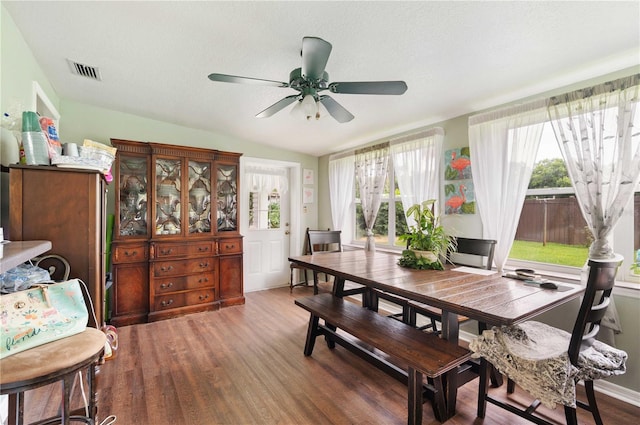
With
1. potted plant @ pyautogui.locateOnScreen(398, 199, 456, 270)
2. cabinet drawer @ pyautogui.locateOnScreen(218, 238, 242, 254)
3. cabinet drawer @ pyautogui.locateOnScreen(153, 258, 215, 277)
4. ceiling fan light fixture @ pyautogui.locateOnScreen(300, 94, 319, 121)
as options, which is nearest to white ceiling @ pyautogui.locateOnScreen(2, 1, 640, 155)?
ceiling fan light fixture @ pyautogui.locateOnScreen(300, 94, 319, 121)

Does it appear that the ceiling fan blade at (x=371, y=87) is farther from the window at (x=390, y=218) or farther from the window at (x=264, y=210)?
the window at (x=264, y=210)

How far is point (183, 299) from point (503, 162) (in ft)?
A: 12.6

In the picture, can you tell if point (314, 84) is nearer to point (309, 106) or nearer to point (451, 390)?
point (309, 106)

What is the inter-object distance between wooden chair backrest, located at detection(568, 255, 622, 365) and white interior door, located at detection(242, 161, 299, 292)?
3.88 m

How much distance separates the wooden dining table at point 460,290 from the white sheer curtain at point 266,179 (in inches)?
95.0

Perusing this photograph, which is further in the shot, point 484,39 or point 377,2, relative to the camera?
point 484,39

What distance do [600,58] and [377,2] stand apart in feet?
5.51

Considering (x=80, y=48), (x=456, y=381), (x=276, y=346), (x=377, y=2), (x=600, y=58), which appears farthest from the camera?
(x=276, y=346)

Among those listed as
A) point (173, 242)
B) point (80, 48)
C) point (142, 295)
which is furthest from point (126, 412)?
point (80, 48)

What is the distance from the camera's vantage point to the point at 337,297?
2715mm

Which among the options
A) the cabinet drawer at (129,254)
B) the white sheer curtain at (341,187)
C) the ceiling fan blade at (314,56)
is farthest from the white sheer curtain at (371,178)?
the cabinet drawer at (129,254)

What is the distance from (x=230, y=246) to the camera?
3.82 metres

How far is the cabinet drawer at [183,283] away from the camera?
3.35 m

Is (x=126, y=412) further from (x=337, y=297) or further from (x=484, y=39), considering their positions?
(x=484, y=39)
